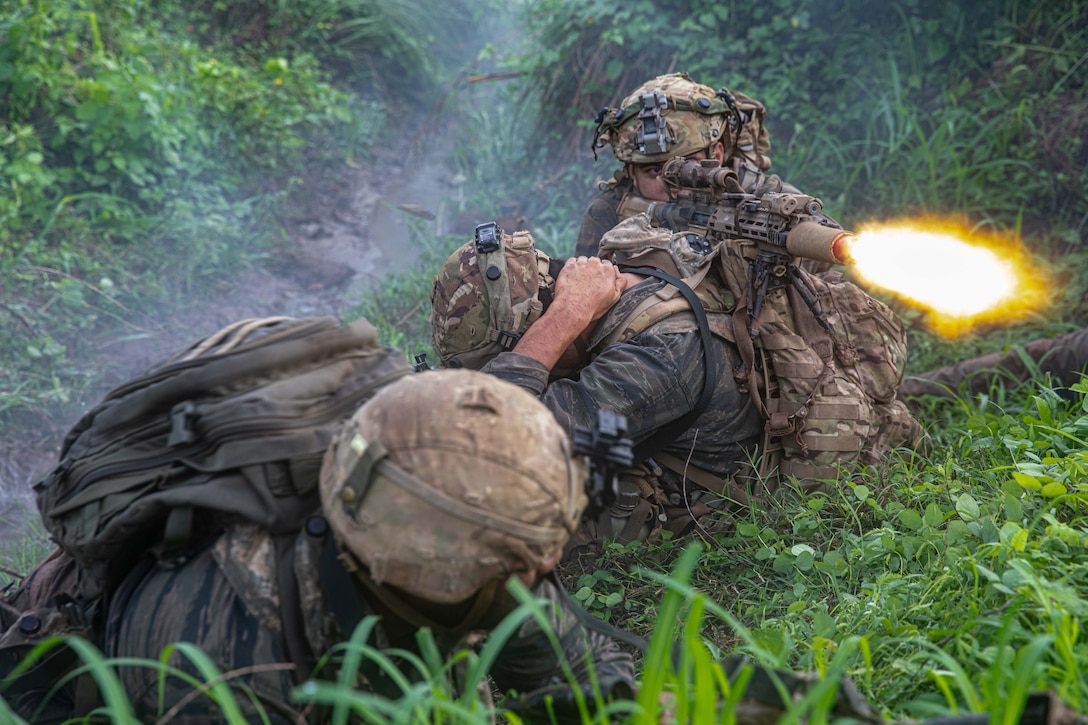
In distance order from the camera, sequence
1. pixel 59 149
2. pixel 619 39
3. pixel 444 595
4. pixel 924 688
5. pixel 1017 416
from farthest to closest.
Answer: pixel 619 39
pixel 59 149
pixel 1017 416
pixel 924 688
pixel 444 595

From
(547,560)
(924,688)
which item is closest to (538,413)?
(547,560)

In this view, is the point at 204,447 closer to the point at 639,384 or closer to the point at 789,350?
the point at 639,384

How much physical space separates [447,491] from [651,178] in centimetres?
333

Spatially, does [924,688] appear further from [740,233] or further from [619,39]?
[619,39]

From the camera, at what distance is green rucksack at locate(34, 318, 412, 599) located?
2027 mm

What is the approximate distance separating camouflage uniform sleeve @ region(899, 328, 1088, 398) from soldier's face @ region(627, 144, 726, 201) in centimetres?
151

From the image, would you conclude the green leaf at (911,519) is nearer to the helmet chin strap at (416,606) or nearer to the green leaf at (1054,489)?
the green leaf at (1054,489)

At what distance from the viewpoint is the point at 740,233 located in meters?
3.55

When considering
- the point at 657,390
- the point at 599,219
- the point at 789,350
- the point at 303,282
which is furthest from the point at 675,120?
the point at 303,282

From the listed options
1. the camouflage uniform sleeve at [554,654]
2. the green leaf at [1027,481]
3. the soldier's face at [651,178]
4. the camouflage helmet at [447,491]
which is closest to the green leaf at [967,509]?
the green leaf at [1027,481]

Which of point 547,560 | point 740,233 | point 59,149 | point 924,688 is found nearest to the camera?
point 547,560

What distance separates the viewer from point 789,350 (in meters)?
3.50

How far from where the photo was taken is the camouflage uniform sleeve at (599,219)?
5.28 metres

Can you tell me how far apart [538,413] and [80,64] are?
597 cm
